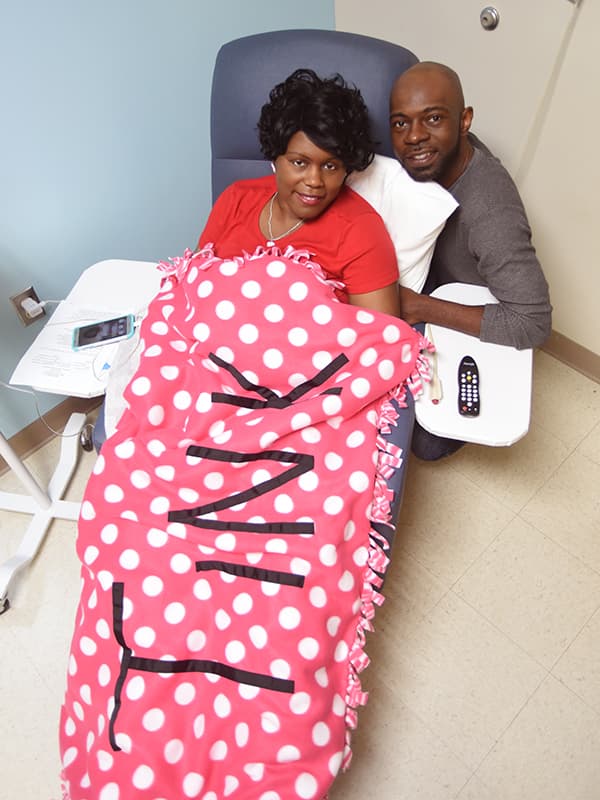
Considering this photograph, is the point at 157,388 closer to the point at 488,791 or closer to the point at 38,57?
the point at 38,57

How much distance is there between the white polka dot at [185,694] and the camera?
94 cm

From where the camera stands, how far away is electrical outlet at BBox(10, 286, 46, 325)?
159 cm

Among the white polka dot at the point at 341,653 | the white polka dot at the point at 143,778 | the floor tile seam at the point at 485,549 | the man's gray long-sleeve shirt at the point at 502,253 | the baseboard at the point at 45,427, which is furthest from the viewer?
the baseboard at the point at 45,427

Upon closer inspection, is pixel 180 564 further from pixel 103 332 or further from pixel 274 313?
pixel 103 332

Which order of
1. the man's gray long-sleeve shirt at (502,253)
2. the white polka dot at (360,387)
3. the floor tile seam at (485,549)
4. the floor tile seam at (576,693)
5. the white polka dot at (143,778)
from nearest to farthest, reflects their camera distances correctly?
the white polka dot at (143,778) → the white polka dot at (360,387) → the man's gray long-sleeve shirt at (502,253) → the floor tile seam at (576,693) → the floor tile seam at (485,549)

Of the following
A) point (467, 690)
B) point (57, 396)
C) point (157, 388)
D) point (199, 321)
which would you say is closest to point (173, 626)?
point (157, 388)

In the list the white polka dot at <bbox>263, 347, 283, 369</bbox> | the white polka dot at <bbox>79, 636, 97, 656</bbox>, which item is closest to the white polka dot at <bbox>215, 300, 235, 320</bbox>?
the white polka dot at <bbox>263, 347, 283, 369</bbox>

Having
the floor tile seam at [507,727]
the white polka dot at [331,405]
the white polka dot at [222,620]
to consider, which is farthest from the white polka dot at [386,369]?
the floor tile seam at [507,727]

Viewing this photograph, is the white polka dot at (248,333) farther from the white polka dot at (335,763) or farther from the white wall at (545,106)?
the white wall at (545,106)

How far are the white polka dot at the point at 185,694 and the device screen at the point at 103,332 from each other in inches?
30.7

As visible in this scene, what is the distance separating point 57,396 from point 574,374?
1.69 meters

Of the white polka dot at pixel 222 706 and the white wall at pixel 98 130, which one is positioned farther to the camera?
the white wall at pixel 98 130

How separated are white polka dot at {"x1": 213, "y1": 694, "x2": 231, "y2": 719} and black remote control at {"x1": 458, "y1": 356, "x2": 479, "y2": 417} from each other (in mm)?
667

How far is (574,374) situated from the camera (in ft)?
6.21
